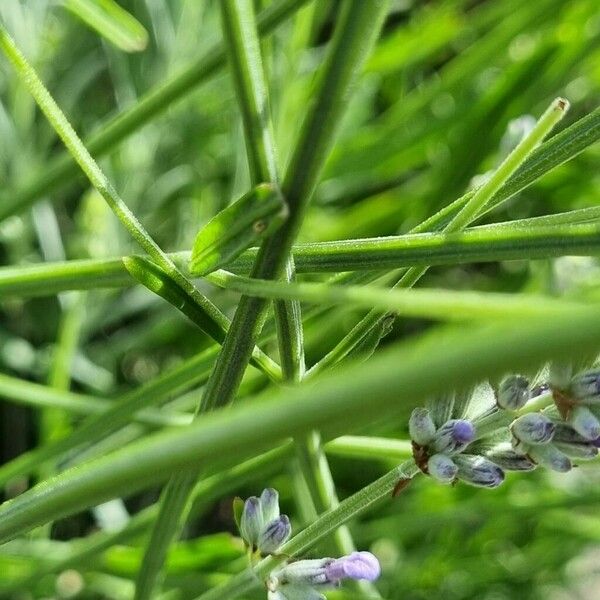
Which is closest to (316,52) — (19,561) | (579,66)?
(579,66)

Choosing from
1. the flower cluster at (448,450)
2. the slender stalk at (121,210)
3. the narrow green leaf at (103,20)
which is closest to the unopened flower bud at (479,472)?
the flower cluster at (448,450)

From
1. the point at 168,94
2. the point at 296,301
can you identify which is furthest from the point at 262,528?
the point at 168,94

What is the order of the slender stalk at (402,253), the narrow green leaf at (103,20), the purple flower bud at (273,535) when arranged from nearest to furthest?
1. the slender stalk at (402,253)
2. the purple flower bud at (273,535)
3. the narrow green leaf at (103,20)

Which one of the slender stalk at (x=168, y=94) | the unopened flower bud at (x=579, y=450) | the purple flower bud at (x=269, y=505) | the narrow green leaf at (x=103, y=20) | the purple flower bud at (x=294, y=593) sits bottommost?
the purple flower bud at (x=294, y=593)

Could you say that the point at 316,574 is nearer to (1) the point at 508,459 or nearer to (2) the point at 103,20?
(1) the point at 508,459

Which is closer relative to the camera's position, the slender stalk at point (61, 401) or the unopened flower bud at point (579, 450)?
the unopened flower bud at point (579, 450)

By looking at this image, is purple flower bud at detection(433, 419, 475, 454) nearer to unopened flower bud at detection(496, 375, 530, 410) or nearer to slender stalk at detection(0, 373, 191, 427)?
unopened flower bud at detection(496, 375, 530, 410)

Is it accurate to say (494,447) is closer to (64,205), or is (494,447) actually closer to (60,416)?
(60,416)

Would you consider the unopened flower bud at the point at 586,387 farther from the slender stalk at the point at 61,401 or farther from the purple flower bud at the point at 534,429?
the slender stalk at the point at 61,401

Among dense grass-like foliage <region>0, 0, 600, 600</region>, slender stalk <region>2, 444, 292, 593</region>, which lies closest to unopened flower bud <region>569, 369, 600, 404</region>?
dense grass-like foliage <region>0, 0, 600, 600</region>
